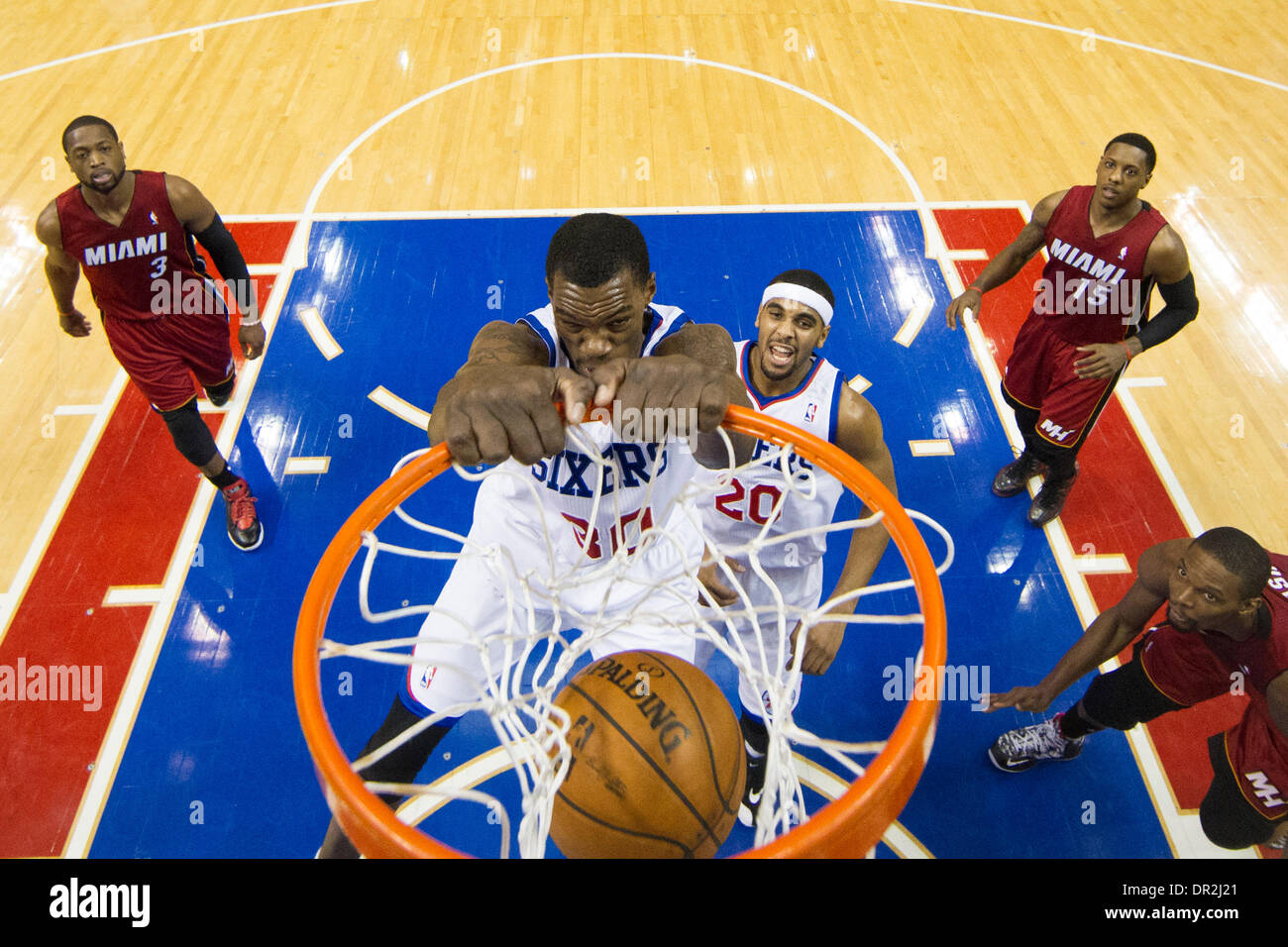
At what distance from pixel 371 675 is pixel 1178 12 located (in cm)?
940

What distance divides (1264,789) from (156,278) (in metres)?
4.52

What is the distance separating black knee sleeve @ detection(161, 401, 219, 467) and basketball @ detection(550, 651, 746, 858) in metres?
2.55

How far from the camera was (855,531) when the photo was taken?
284 centimetres

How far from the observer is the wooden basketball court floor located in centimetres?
333

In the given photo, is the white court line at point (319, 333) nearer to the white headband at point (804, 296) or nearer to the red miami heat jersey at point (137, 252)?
the red miami heat jersey at point (137, 252)

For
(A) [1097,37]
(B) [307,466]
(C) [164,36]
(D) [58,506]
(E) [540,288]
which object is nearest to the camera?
(D) [58,506]

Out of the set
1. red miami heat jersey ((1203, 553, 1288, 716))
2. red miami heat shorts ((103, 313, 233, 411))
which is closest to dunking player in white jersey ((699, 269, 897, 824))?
red miami heat jersey ((1203, 553, 1288, 716))

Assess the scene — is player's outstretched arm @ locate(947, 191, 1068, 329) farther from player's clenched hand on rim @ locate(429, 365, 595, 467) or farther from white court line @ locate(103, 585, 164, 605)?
white court line @ locate(103, 585, 164, 605)

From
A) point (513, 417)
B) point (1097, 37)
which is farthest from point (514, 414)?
point (1097, 37)

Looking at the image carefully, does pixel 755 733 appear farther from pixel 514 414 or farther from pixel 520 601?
pixel 514 414

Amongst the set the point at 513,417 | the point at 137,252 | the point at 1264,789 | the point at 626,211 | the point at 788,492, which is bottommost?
the point at 1264,789

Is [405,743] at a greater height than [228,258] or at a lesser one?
lesser

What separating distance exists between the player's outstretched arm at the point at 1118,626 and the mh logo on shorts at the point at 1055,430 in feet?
3.27
